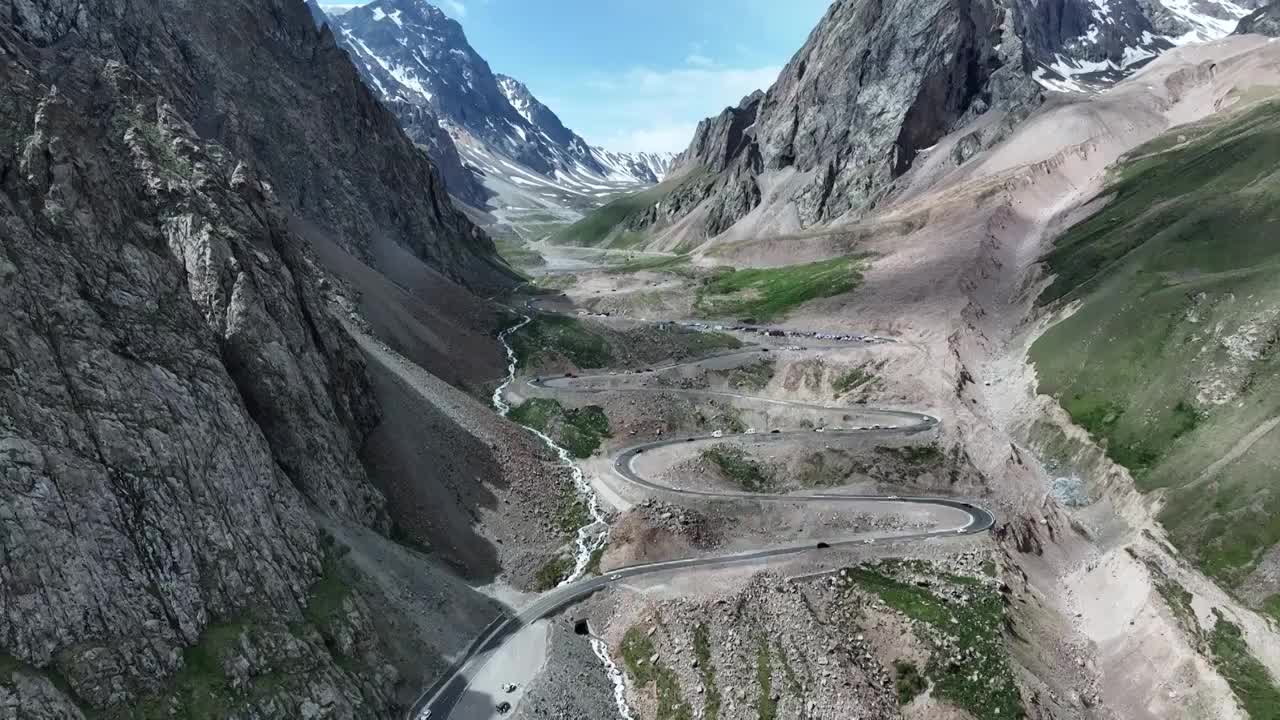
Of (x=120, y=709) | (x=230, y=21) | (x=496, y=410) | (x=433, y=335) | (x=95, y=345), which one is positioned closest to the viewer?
(x=120, y=709)

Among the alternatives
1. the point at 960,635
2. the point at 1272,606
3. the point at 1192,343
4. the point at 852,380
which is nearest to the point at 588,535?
the point at 960,635

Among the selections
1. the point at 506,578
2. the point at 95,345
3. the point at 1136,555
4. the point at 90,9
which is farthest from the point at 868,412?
the point at 90,9

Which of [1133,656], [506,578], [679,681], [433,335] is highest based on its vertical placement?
[433,335]

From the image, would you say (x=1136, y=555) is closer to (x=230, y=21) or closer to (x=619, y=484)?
(x=619, y=484)

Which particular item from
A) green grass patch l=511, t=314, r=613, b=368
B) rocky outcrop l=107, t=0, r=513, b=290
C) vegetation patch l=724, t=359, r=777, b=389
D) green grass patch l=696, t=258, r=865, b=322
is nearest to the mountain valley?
vegetation patch l=724, t=359, r=777, b=389

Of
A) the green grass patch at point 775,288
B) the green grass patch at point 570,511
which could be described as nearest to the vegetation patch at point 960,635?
the green grass patch at point 570,511

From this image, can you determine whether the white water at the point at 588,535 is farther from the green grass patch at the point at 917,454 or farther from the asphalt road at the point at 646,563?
the green grass patch at the point at 917,454
